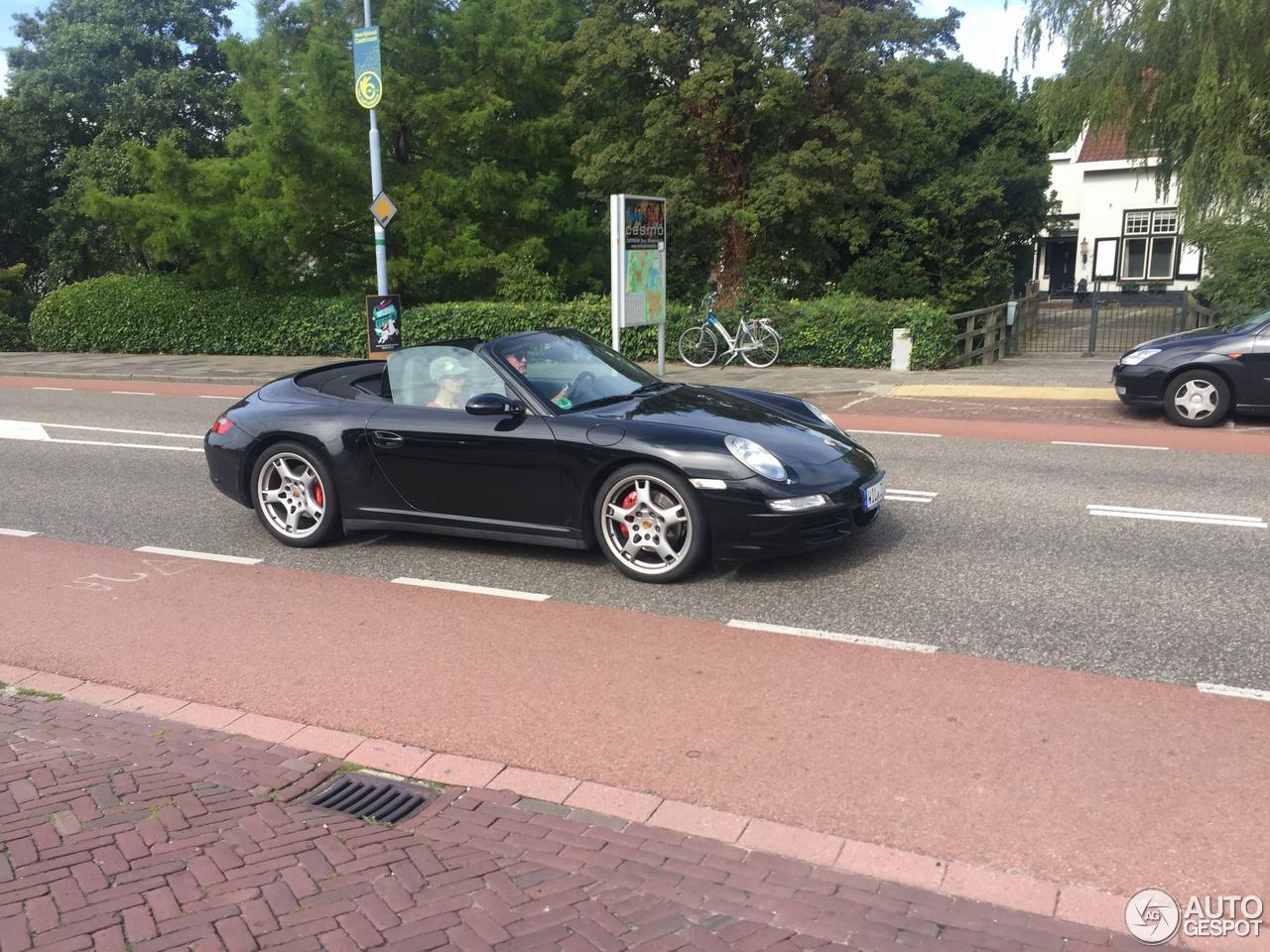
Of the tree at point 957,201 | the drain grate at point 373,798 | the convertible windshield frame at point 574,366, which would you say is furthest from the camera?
the tree at point 957,201

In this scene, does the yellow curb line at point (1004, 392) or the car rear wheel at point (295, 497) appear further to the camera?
the yellow curb line at point (1004, 392)

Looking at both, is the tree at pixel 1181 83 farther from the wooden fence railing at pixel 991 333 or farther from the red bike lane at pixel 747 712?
the red bike lane at pixel 747 712

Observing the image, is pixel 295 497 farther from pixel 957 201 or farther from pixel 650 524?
pixel 957 201

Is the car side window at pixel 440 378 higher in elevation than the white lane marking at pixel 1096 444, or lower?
higher

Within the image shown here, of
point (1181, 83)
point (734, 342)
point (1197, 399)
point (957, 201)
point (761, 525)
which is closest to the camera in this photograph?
point (761, 525)

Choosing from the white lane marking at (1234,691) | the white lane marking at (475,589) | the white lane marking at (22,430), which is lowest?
the white lane marking at (22,430)

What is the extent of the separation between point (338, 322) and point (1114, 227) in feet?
115

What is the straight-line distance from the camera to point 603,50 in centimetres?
2111

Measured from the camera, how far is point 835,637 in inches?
203

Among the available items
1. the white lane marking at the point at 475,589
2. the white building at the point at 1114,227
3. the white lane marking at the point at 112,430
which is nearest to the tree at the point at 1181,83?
the white lane marking at the point at 112,430

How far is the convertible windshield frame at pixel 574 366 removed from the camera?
6.43 meters

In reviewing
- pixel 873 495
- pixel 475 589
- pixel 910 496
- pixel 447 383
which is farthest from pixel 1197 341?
pixel 475 589

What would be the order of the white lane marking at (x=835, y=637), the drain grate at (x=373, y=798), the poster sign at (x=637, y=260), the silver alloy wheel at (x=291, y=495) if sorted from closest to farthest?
the drain grate at (x=373, y=798) → the white lane marking at (x=835, y=637) → the silver alloy wheel at (x=291, y=495) → the poster sign at (x=637, y=260)

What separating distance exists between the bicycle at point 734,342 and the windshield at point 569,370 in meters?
11.3
